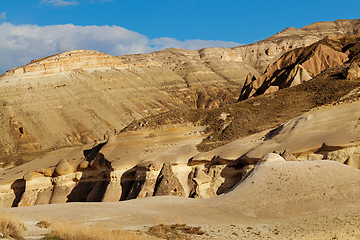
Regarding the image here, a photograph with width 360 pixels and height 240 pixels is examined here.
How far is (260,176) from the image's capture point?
21.1 meters

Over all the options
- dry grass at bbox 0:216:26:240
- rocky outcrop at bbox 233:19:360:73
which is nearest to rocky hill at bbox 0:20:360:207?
dry grass at bbox 0:216:26:240

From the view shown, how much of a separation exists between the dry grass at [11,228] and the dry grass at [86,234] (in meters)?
0.77

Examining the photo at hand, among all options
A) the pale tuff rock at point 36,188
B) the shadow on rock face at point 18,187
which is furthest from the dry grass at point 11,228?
the shadow on rock face at point 18,187

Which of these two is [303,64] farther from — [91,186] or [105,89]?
[105,89]

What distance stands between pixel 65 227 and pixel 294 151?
57.0 ft

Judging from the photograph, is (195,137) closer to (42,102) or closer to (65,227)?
(65,227)

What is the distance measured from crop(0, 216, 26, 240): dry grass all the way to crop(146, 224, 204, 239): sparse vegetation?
11.9 feet

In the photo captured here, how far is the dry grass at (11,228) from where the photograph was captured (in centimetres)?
1325

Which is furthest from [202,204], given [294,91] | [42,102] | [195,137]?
[42,102]

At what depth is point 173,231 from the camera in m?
15.7

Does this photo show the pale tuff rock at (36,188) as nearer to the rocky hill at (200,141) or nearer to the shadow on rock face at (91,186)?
the rocky hill at (200,141)

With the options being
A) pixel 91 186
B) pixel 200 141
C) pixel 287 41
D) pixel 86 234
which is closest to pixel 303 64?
pixel 200 141

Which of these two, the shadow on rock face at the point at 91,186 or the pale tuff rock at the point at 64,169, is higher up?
the pale tuff rock at the point at 64,169

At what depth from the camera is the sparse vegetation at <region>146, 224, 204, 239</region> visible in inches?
594
